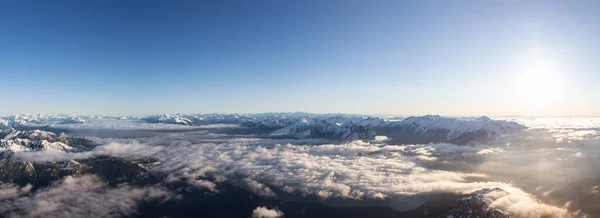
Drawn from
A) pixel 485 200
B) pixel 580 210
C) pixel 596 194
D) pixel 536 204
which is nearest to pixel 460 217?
pixel 485 200

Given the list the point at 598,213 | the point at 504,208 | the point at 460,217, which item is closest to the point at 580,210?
the point at 598,213

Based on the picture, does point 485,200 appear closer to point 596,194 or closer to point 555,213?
point 555,213

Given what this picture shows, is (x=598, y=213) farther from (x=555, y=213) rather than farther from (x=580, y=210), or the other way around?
(x=555, y=213)

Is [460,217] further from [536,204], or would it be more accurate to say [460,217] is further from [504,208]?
[536,204]

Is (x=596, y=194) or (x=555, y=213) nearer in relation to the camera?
(x=555, y=213)

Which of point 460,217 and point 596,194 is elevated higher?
point 596,194

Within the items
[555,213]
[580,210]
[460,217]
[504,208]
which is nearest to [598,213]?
[580,210]

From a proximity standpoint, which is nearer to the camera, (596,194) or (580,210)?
(580,210)
